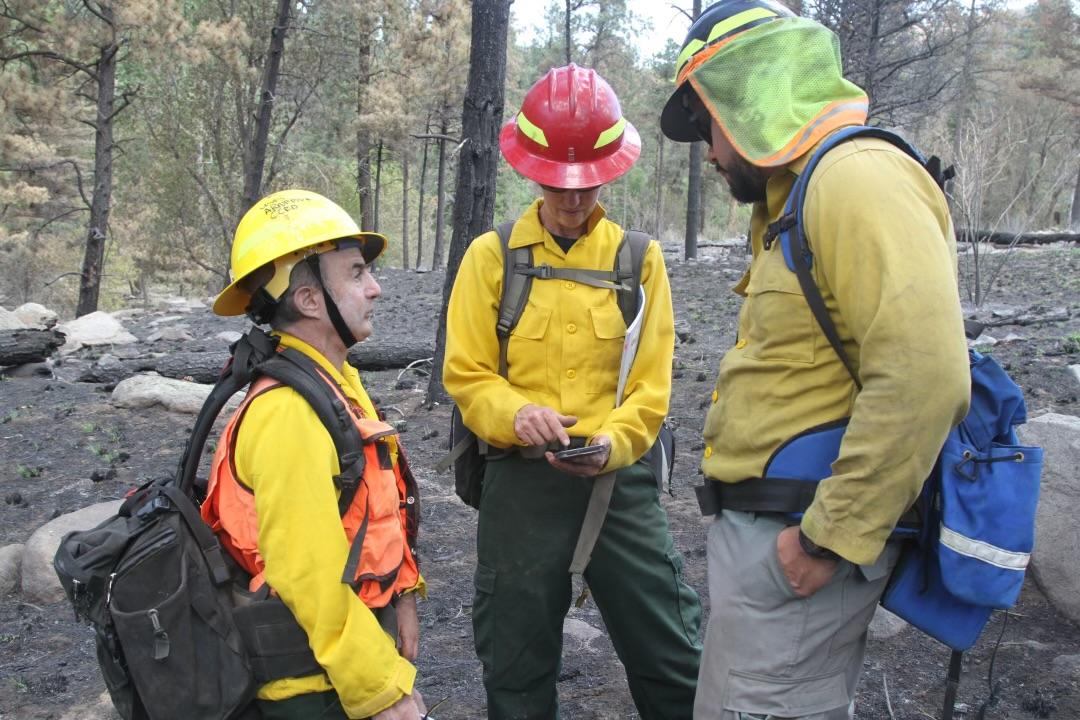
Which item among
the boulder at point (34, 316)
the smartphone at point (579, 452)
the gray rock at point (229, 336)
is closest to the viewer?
the smartphone at point (579, 452)

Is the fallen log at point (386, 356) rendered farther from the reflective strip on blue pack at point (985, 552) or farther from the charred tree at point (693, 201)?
the charred tree at point (693, 201)

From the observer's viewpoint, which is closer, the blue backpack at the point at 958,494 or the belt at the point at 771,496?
the blue backpack at the point at 958,494

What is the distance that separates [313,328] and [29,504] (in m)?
4.66

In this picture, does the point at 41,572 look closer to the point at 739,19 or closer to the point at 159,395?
the point at 159,395

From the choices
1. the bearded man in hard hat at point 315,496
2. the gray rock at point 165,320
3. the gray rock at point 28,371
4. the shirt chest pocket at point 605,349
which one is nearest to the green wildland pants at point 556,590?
the shirt chest pocket at point 605,349

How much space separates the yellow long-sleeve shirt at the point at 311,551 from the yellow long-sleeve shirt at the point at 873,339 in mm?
1008

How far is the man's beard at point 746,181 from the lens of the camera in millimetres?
2094

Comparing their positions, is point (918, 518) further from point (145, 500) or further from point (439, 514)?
point (439, 514)

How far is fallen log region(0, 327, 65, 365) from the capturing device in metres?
9.89

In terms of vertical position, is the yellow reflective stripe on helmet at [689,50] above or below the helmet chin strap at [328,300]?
above

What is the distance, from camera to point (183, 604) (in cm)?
186

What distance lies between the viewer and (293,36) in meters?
22.7

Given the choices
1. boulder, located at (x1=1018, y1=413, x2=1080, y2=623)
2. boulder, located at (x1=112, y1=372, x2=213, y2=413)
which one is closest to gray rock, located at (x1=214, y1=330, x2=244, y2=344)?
boulder, located at (x1=112, y1=372, x2=213, y2=413)

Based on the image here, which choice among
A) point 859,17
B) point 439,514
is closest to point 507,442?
point 439,514
